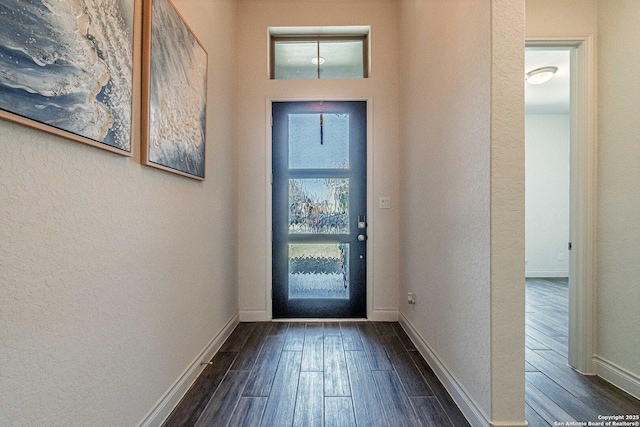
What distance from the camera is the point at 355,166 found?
115 inches

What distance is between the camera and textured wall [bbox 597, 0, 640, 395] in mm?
1705

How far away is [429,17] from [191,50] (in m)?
1.65

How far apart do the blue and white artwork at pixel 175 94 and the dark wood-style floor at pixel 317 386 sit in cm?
133

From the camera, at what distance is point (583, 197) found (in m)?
1.90

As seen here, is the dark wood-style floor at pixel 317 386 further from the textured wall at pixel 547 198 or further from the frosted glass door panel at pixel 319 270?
the textured wall at pixel 547 198

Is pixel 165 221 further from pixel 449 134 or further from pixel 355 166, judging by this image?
pixel 355 166

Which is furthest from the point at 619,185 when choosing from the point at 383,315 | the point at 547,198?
the point at 547,198

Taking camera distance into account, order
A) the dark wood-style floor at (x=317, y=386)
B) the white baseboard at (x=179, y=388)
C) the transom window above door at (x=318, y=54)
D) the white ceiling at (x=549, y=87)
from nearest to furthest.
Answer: the white baseboard at (x=179, y=388), the dark wood-style floor at (x=317, y=386), the transom window above door at (x=318, y=54), the white ceiling at (x=549, y=87)

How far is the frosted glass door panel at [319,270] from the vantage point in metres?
2.96

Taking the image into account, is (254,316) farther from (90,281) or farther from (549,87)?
(549,87)

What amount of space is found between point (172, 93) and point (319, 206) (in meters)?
1.71

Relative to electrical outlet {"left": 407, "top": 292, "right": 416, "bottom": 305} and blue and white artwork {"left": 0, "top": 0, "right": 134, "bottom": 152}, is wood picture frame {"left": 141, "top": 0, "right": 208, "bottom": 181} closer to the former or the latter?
blue and white artwork {"left": 0, "top": 0, "right": 134, "bottom": 152}

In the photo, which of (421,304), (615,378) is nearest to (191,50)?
(421,304)

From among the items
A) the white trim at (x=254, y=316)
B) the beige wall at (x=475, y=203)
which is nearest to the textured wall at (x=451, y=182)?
the beige wall at (x=475, y=203)
